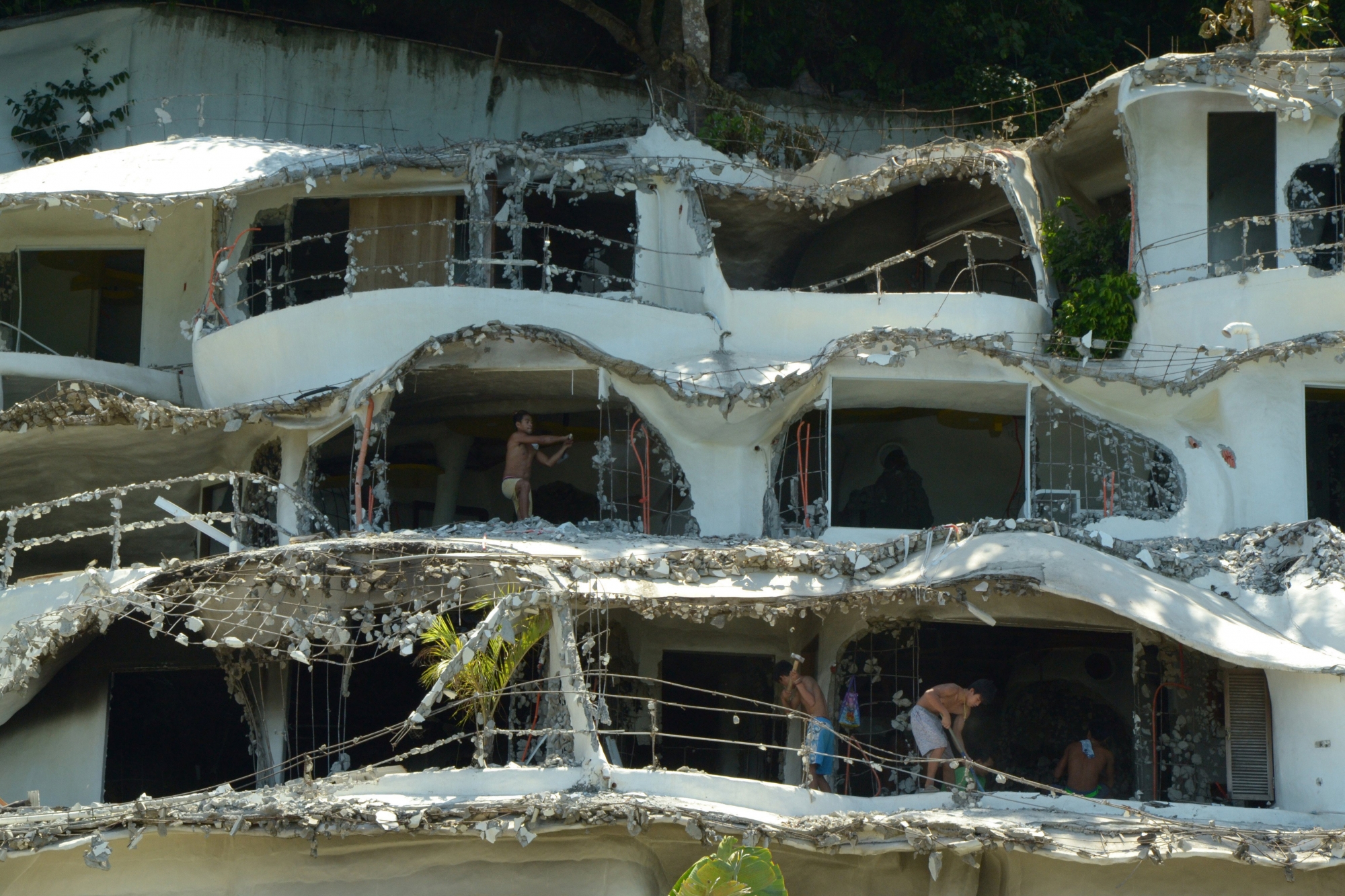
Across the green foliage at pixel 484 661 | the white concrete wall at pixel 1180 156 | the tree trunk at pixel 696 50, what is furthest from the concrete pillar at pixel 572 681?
the tree trunk at pixel 696 50

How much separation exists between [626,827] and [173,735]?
815 centimetres

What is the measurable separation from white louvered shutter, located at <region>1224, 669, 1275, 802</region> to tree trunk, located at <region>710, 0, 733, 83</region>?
13.1m

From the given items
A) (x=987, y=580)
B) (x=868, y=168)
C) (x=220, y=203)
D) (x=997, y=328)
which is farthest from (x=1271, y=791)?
(x=220, y=203)

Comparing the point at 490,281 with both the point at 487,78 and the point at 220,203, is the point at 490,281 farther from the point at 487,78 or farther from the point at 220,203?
the point at 487,78

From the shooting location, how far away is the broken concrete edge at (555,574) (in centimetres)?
1703

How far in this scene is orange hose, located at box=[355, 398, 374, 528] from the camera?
19984 mm

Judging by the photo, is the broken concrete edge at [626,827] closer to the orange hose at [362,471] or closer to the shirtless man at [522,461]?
the orange hose at [362,471]

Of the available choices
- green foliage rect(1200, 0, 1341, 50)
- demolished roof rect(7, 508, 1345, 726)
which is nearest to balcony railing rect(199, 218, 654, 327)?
demolished roof rect(7, 508, 1345, 726)

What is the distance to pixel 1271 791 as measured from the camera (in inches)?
679

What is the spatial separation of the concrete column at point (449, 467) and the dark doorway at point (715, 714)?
4.19 meters

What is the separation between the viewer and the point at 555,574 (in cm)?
1708

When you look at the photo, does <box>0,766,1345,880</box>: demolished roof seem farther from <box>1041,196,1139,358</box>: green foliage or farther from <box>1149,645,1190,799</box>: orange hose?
<box>1041,196,1139,358</box>: green foliage

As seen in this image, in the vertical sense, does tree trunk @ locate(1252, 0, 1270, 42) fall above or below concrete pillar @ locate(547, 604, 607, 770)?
above

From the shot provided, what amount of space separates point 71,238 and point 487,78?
6.26 m
